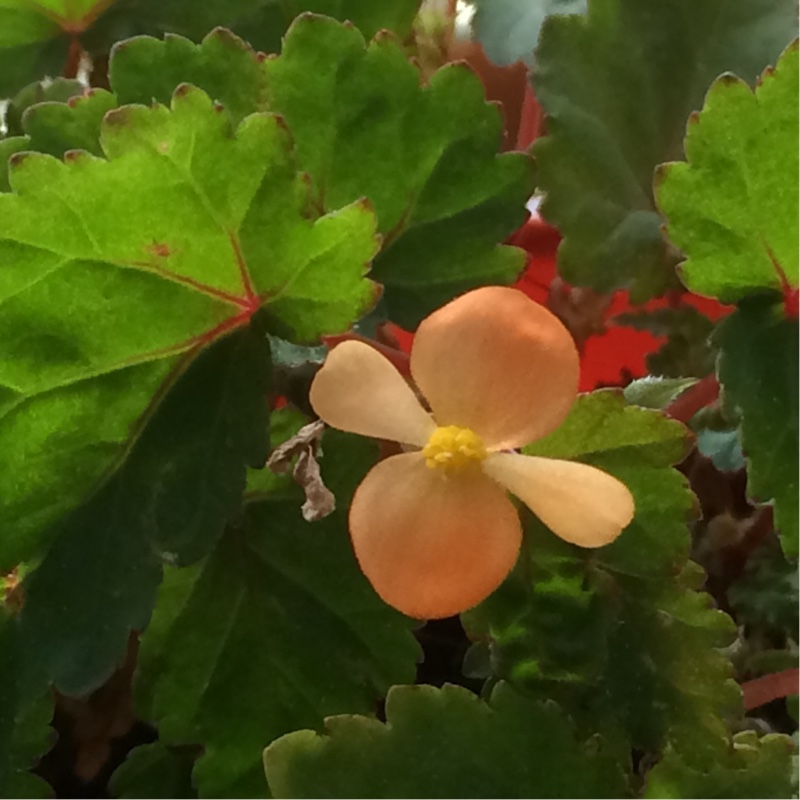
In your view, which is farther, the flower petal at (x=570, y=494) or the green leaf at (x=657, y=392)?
the green leaf at (x=657, y=392)

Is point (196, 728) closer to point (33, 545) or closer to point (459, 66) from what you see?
point (33, 545)

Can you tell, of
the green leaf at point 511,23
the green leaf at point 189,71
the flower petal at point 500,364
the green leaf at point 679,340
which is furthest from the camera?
the green leaf at point 679,340

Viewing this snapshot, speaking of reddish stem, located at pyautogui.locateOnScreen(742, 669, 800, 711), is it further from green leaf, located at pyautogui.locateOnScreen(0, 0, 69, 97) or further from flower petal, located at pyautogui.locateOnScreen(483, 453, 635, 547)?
green leaf, located at pyautogui.locateOnScreen(0, 0, 69, 97)

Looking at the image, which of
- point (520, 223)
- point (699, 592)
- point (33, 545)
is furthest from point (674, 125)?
point (33, 545)

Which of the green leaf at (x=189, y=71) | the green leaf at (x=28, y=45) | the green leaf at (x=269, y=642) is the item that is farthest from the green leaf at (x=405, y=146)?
the green leaf at (x=28, y=45)

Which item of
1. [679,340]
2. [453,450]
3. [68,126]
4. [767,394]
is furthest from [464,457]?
[679,340]

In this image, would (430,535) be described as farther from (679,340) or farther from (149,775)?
(679,340)

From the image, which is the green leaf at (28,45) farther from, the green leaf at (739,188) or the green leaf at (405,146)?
the green leaf at (739,188)
